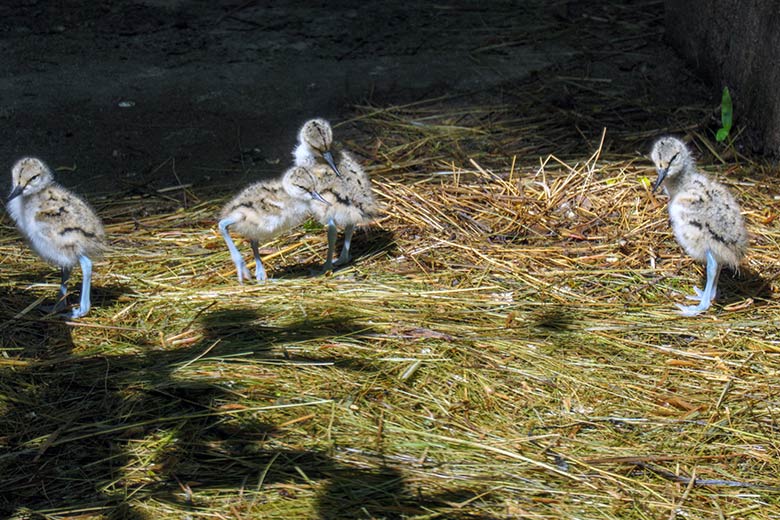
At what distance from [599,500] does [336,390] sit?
125 cm

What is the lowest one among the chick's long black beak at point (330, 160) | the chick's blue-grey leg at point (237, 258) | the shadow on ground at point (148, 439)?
the shadow on ground at point (148, 439)

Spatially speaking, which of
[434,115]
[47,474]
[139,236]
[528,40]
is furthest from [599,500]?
[528,40]

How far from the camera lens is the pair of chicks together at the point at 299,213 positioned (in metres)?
4.88

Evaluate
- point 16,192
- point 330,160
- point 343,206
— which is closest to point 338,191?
point 343,206

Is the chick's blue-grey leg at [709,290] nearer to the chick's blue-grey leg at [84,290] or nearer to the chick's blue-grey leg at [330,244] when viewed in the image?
the chick's blue-grey leg at [330,244]

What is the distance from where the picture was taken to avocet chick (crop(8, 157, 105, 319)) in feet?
16.0

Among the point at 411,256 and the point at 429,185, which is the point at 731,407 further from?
→ the point at 429,185

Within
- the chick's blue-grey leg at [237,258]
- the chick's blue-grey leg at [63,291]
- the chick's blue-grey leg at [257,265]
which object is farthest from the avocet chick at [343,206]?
the chick's blue-grey leg at [63,291]

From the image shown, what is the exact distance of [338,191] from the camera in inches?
214

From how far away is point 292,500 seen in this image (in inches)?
139

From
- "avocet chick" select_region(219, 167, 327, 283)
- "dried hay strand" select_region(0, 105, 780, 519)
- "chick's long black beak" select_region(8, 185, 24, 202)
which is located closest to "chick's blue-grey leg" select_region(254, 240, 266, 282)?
"avocet chick" select_region(219, 167, 327, 283)

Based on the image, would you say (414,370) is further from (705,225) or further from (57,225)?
(57,225)

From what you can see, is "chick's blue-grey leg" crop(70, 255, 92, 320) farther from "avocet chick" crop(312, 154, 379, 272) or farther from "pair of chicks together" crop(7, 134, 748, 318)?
"avocet chick" crop(312, 154, 379, 272)

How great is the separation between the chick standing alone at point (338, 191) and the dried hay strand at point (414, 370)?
240 mm
